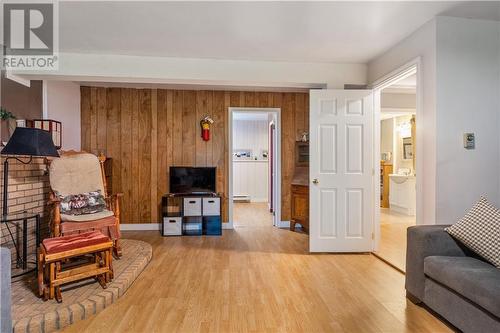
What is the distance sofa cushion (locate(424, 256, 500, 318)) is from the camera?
1.69 metres

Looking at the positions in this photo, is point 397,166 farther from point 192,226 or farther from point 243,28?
point 243,28

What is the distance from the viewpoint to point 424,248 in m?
2.29

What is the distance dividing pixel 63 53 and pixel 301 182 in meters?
3.77

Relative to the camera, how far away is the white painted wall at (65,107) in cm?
393

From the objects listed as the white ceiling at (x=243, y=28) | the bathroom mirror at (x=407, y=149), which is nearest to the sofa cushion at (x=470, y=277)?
the white ceiling at (x=243, y=28)

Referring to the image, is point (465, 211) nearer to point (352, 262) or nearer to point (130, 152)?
point (352, 262)

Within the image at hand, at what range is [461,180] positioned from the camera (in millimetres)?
2637

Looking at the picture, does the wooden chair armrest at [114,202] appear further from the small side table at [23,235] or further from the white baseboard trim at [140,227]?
the white baseboard trim at [140,227]

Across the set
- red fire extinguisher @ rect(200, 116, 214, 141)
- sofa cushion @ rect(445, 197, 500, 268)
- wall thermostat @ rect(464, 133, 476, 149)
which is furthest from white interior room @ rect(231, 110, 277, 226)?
sofa cushion @ rect(445, 197, 500, 268)

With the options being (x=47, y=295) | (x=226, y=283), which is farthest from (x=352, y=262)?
(x=47, y=295)

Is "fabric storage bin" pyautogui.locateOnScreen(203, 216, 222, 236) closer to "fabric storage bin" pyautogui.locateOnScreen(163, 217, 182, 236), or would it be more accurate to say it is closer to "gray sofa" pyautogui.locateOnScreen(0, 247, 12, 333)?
"fabric storage bin" pyautogui.locateOnScreen(163, 217, 182, 236)

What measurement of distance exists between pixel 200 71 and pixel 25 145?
1996 millimetres

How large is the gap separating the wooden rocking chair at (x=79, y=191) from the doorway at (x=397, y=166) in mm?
3202

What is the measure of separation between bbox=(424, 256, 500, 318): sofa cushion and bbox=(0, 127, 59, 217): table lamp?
3.47 meters
